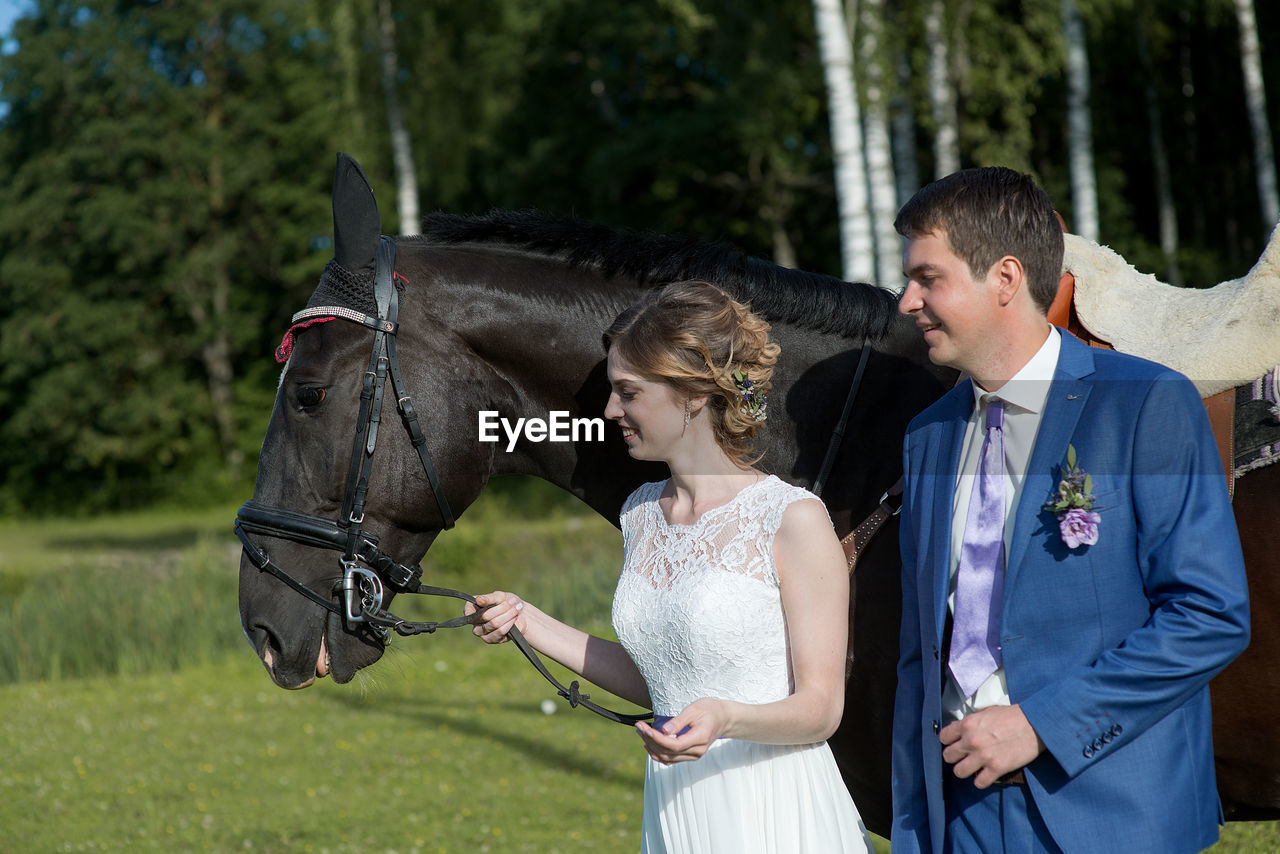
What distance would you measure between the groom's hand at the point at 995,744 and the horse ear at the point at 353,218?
1.82 m

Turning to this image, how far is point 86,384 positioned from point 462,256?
2991 centimetres

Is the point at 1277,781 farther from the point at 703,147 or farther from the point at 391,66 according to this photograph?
the point at 703,147

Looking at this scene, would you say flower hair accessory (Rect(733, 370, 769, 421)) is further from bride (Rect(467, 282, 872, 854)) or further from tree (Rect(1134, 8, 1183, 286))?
tree (Rect(1134, 8, 1183, 286))

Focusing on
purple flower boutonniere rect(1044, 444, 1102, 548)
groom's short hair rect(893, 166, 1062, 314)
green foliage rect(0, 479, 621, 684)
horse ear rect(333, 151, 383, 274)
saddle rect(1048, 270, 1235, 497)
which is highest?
horse ear rect(333, 151, 383, 274)

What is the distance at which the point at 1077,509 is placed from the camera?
1.87m

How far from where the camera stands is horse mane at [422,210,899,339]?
2783 millimetres

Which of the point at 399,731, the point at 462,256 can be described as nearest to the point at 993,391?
the point at 462,256

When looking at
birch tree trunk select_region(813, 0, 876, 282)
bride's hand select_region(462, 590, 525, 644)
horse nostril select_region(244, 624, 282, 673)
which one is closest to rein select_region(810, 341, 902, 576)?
bride's hand select_region(462, 590, 525, 644)

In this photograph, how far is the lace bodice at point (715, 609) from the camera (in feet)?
7.38

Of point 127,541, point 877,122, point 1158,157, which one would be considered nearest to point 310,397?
point 877,122

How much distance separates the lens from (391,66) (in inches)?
652

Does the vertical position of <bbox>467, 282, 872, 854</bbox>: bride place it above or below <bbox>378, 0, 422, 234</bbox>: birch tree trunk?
below

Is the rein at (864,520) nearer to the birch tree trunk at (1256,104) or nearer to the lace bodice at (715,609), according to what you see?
the lace bodice at (715,609)

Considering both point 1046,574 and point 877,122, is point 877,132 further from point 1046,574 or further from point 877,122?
point 1046,574
